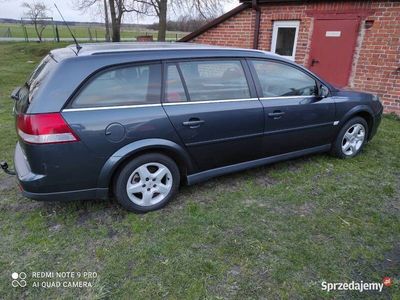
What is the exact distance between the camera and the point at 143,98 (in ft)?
9.57

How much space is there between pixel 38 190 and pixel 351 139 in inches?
156

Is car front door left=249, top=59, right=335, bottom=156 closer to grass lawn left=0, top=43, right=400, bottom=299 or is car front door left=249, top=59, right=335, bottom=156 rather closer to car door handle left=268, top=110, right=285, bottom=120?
car door handle left=268, top=110, right=285, bottom=120

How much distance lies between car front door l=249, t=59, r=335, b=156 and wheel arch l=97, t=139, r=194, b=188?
3.63ft

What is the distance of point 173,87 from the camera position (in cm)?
306

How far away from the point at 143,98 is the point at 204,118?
63 centimetres

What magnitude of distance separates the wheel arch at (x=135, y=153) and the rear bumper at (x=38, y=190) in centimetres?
11

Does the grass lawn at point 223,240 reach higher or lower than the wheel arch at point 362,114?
lower

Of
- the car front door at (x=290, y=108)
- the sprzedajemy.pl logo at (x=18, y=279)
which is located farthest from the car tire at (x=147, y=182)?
the car front door at (x=290, y=108)

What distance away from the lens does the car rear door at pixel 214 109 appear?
3.08m

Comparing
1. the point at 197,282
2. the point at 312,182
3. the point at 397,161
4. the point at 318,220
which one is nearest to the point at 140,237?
the point at 197,282

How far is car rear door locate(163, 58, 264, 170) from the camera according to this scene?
121 inches

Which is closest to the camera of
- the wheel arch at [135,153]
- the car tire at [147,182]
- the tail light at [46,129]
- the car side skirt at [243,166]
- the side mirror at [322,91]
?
the tail light at [46,129]

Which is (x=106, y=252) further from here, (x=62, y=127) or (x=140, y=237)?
(x=62, y=127)

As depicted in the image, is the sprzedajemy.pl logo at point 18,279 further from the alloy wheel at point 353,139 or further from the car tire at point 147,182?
the alloy wheel at point 353,139
